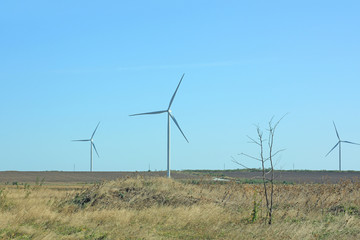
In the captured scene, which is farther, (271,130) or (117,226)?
(271,130)

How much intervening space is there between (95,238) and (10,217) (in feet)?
15.0

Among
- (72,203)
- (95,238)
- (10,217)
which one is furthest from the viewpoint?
(72,203)

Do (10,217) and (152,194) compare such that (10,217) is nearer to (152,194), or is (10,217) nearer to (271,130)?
(152,194)

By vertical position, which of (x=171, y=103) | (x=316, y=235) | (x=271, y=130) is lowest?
(x=316, y=235)

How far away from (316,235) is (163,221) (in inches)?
237

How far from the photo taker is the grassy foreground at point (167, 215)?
677 inches

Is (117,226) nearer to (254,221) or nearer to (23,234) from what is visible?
(23,234)

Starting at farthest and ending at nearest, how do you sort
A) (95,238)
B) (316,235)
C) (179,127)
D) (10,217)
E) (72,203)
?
(179,127) → (72,203) → (10,217) → (316,235) → (95,238)

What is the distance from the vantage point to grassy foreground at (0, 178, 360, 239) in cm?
1720

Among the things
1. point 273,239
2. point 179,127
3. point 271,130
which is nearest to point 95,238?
point 273,239

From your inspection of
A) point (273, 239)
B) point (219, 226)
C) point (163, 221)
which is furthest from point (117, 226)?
point (273, 239)

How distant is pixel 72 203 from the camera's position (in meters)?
24.6

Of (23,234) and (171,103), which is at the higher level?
(171,103)

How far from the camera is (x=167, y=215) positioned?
2106cm
